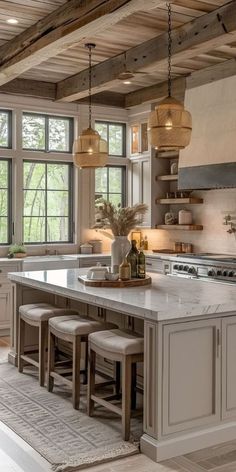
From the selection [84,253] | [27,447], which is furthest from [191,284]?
[84,253]

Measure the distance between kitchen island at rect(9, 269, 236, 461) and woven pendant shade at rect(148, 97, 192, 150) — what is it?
3.64 ft

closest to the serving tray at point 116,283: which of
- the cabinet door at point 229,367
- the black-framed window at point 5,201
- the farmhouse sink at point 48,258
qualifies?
the cabinet door at point 229,367

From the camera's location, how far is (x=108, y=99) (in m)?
7.91

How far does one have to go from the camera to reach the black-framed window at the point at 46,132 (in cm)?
747

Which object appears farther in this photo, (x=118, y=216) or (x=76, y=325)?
(x=118, y=216)

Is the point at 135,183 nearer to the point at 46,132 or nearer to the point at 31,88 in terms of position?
the point at 46,132

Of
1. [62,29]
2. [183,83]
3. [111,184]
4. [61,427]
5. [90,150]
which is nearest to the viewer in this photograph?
[61,427]

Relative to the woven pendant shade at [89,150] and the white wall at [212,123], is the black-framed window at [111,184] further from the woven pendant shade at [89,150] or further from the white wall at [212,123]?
the woven pendant shade at [89,150]

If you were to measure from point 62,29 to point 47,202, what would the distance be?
3.40 meters

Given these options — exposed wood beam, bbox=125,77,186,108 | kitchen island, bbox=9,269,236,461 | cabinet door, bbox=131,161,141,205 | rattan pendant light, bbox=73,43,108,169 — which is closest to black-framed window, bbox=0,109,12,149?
exposed wood beam, bbox=125,77,186,108

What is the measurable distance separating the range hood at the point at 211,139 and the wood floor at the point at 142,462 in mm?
3238

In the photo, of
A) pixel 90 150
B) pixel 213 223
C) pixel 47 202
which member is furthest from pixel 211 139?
pixel 47 202

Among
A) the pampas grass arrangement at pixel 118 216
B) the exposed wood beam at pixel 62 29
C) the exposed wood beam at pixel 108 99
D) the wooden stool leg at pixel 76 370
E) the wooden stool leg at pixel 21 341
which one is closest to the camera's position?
the exposed wood beam at pixel 62 29

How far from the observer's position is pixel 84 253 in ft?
25.5
